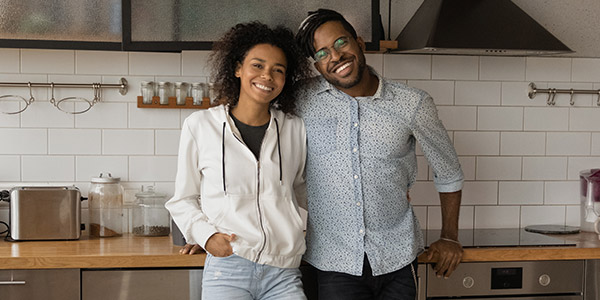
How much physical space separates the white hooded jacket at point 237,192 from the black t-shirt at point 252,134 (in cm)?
2

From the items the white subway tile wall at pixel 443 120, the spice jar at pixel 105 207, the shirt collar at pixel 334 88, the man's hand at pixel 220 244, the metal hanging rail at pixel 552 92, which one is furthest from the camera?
the metal hanging rail at pixel 552 92

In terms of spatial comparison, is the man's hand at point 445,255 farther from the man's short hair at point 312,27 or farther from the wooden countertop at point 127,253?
the man's short hair at point 312,27

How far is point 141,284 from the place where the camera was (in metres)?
2.55

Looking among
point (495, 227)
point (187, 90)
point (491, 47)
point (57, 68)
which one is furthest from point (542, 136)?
point (57, 68)

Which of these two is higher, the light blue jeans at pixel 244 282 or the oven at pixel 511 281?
the light blue jeans at pixel 244 282

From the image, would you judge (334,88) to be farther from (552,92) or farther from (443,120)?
(552,92)

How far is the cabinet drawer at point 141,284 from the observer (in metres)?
2.53

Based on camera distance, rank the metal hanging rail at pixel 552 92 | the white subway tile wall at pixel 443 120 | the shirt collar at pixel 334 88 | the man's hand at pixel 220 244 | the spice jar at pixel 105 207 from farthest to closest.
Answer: the metal hanging rail at pixel 552 92, the white subway tile wall at pixel 443 120, the spice jar at pixel 105 207, the shirt collar at pixel 334 88, the man's hand at pixel 220 244

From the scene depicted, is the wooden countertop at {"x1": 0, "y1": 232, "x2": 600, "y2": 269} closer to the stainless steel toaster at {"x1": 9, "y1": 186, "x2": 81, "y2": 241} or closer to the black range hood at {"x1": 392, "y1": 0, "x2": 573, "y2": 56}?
the stainless steel toaster at {"x1": 9, "y1": 186, "x2": 81, "y2": 241}

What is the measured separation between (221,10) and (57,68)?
0.81 m

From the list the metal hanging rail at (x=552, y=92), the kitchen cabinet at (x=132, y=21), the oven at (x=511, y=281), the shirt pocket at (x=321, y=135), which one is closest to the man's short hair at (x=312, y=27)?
the shirt pocket at (x=321, y=135)

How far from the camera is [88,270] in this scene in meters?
2.53

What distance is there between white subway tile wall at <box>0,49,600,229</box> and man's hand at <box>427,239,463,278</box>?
2.08ft

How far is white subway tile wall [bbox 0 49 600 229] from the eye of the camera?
306 cm
